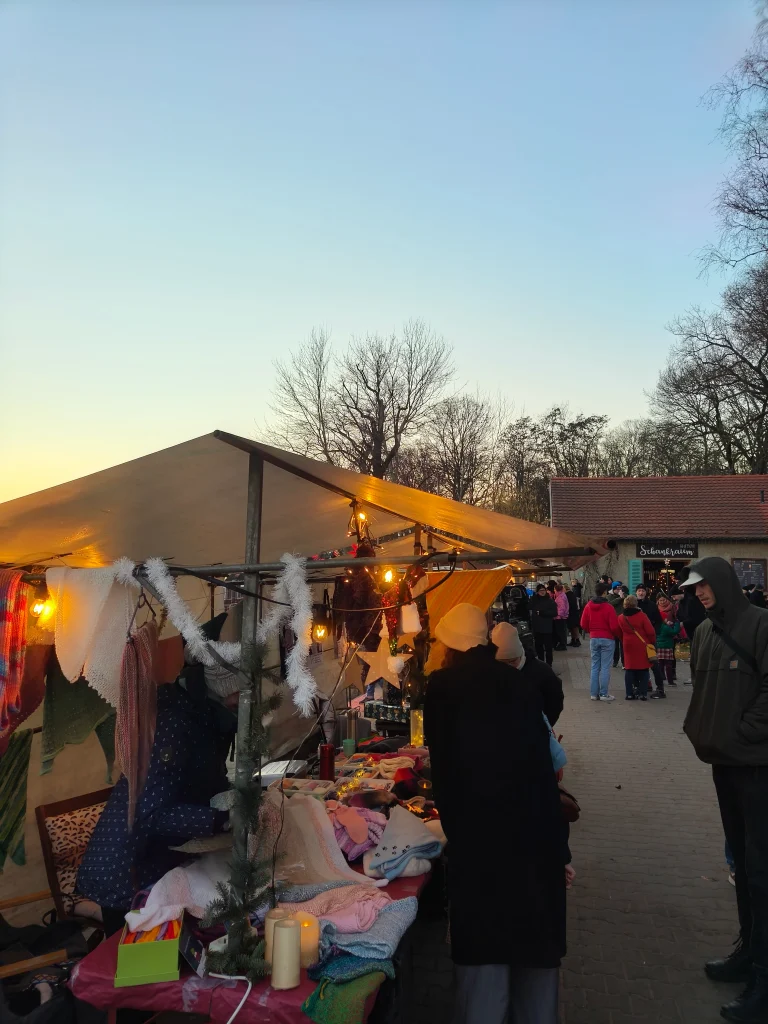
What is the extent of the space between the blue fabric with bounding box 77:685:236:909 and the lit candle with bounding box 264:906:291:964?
0.42m

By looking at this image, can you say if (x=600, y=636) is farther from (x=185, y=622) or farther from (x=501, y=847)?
(x=185, y=622)

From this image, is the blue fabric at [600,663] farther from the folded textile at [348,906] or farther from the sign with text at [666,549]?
the sign with text at [666,549]

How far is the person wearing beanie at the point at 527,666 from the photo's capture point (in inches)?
162

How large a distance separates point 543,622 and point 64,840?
10642mm

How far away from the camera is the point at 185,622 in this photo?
283 cm

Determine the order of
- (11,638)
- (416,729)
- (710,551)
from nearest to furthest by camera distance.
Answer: (11,638) < (416,729) < (710,551)

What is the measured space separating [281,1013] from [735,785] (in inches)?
95.2

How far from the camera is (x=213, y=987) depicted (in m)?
2.51

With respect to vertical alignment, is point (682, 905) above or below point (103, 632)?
below

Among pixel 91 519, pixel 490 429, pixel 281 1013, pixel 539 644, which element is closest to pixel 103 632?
pixel 91 519

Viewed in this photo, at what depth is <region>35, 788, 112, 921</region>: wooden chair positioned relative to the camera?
162 inches

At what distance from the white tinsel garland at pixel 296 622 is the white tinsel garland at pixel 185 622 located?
0.15 m

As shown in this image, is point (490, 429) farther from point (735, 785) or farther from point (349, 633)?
point (735, 785)

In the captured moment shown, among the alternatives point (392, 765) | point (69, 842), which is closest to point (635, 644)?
point (392, 765)
